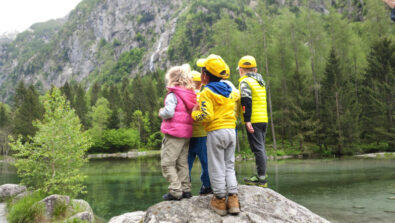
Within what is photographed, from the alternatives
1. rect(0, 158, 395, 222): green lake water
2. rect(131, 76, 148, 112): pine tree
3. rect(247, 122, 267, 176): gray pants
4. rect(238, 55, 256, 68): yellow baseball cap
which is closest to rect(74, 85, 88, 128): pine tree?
rect(131, 76, 148, 112): pine tree

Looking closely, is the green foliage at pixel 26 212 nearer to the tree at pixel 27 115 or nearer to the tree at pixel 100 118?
the tree at pixel 27 115

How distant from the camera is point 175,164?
408cm

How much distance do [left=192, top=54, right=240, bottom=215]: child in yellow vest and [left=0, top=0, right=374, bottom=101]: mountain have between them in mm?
71213

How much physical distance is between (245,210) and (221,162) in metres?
0.76

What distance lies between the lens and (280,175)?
1553 cm

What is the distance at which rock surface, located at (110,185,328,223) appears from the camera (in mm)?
3621

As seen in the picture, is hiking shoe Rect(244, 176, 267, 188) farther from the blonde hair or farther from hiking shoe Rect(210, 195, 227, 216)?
the blonde hair

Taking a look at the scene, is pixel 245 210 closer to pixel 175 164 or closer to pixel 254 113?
pixel 175 164

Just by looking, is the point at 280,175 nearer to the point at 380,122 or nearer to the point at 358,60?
the point at 380,122

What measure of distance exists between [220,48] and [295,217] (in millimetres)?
30439

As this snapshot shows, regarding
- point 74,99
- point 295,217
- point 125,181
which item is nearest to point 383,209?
point 295,217

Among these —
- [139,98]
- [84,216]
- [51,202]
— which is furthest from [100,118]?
[84,216]

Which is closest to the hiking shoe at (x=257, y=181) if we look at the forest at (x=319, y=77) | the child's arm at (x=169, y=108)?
the child's arm at (x=169, y=108)

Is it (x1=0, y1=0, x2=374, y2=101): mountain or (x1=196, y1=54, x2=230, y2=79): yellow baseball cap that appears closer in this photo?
(x1=196, y1=54, x2=230, y2=79): yellow baseball cap
